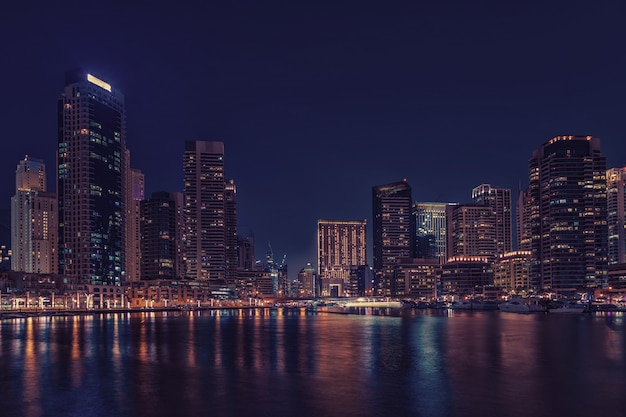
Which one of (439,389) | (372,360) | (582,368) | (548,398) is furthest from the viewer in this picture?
(372,360)

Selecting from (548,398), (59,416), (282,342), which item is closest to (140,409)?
(59,416)

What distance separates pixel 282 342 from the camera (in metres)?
97.6

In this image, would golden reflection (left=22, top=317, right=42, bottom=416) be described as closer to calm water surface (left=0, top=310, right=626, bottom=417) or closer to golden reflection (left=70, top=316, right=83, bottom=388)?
calm water surface (left=0, top=310, right=626, bottom=417)

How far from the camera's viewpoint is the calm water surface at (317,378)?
44.6 metres

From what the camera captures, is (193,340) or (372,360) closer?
(372,360)

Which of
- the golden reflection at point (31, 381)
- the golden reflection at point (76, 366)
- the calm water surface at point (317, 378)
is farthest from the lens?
the golden reflection at point (76, 366)

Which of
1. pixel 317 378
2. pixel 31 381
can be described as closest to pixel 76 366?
pixel 31 381

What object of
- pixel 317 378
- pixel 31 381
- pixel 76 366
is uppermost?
pixel 31 381

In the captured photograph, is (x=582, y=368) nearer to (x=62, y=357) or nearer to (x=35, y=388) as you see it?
(x=35, y=388)

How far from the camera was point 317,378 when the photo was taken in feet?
189

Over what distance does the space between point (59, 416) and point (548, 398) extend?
35.3 metres

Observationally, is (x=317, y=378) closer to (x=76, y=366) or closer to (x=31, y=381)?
(x=31, y=381)

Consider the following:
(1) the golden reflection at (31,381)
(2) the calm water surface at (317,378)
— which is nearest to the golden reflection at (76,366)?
(2) the calm water surface at (317,378)

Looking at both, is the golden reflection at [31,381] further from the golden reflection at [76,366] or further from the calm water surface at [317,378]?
the golden reflection at [76,366]
